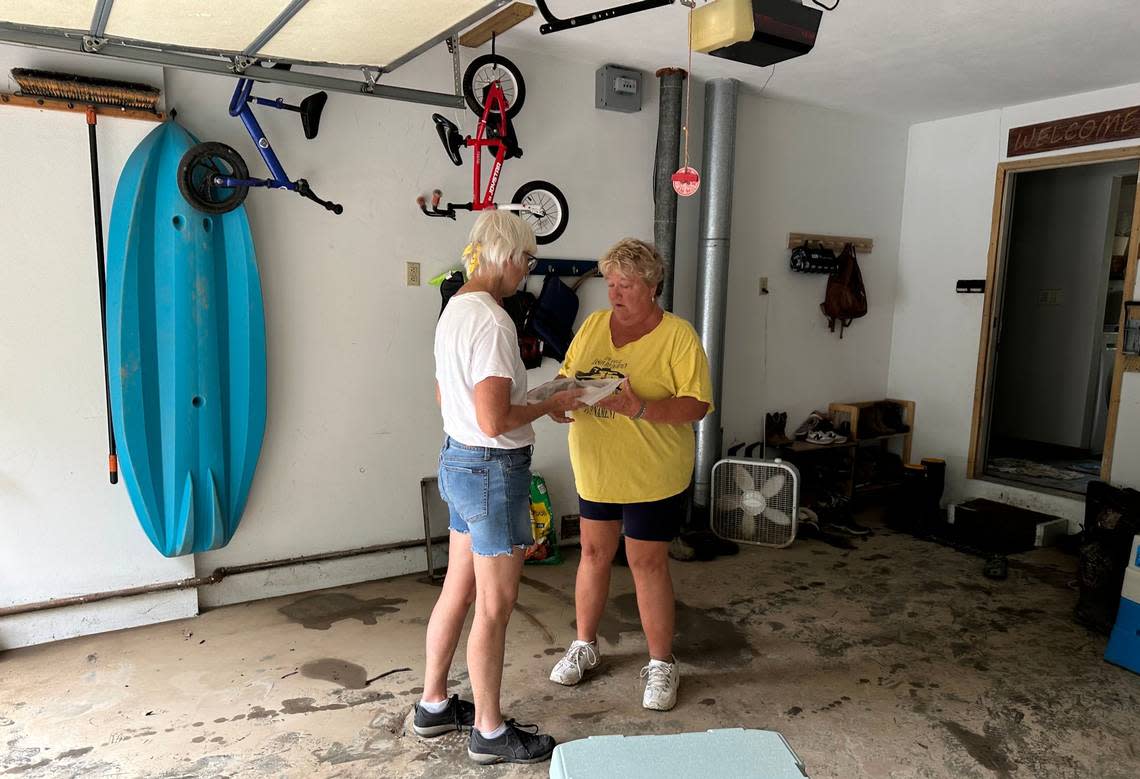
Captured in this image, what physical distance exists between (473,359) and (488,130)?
2.14m

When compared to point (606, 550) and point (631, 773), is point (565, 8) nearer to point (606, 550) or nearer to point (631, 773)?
point (606, 550)

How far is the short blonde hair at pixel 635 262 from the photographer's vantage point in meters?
2.51

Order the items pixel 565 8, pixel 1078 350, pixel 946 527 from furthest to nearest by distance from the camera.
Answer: pixel 1078 350 → pixel 946 527 → pixel 565 8

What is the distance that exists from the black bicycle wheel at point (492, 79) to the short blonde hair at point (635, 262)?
162 cm

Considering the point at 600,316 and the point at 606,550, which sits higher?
the point at 600,316

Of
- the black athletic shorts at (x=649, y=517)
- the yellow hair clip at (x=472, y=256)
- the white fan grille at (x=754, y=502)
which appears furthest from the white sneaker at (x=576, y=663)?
the white fan grille at (x=754, y=502)

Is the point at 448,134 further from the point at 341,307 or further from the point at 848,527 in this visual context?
the point at 848,527

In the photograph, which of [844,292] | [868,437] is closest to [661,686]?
[868,437]

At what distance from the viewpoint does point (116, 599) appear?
324 cm

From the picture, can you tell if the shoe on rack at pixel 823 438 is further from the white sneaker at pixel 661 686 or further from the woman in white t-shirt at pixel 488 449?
the woman in white t-shirt at pixel 488 449

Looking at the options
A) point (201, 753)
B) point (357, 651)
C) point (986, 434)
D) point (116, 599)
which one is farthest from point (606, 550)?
point (986, 434)

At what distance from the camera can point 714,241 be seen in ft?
14.9

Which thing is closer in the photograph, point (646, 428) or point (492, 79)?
point (646, 428)

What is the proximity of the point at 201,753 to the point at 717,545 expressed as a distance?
2.76 meters
